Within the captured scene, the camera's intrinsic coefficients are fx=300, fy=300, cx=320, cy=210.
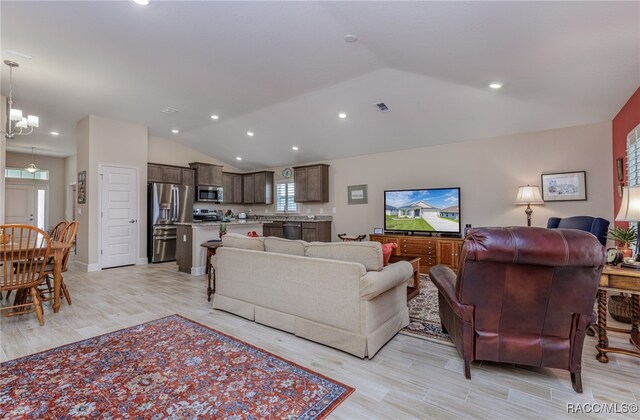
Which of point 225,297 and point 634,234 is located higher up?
point 634,234

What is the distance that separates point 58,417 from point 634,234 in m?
4.20

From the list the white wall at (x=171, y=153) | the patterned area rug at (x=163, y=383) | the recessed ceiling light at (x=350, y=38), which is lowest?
the patterned area rug at (x=163, y=383)

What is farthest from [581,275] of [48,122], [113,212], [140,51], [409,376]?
[48,122]

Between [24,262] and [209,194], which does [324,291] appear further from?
[209,194]

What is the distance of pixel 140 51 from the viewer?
137 inches

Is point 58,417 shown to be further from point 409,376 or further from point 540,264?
point 540,264

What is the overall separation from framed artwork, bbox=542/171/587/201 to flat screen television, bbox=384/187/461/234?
1299 mm

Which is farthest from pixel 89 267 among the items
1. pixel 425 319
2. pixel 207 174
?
pixel 425 319

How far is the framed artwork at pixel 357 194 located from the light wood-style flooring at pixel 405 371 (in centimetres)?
427

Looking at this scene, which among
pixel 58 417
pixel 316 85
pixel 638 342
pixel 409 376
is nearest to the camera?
pixel 58 417

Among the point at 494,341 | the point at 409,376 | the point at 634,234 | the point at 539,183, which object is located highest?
the point at 539,183

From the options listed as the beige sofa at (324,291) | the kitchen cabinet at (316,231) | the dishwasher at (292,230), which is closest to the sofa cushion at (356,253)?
the beige sofa at (324,291)

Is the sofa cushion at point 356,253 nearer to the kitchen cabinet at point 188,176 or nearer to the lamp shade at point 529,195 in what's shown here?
the lamp shade at point 529,195

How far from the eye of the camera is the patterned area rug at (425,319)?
2.71 m
